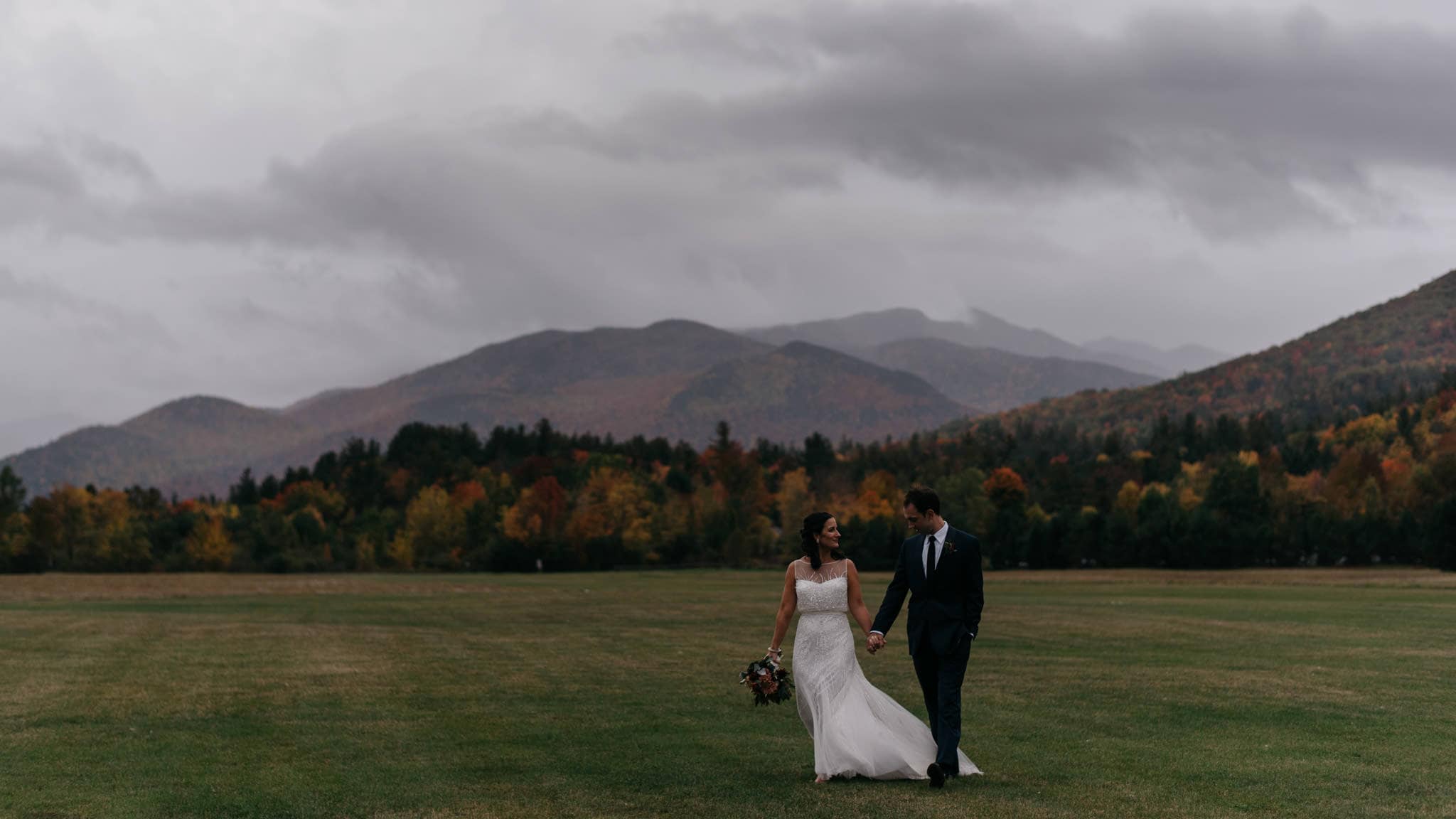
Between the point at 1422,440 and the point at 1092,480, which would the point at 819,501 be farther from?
the point at 1422,440

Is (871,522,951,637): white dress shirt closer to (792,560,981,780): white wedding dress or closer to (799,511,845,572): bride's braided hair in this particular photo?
(792,560,981,780): white wedding dress

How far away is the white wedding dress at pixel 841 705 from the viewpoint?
48.6 ft

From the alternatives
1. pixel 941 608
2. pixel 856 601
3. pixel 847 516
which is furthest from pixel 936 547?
pixel 847 516

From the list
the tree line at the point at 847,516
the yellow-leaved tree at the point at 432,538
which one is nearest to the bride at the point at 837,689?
the tree line at the point at 847,516

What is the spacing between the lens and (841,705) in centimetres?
1506

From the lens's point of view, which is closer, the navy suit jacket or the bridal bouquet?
the navy suit jacket

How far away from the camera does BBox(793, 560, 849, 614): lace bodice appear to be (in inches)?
601

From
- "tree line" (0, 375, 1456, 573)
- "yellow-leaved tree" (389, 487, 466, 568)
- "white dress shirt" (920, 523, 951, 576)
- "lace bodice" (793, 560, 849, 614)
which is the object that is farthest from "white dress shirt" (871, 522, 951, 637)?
"yellow-leaved tree" (389, 487, 466, 568)

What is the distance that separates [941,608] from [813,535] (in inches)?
62.4

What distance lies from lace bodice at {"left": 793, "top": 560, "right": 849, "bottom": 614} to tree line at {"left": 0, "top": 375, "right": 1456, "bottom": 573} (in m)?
97.2

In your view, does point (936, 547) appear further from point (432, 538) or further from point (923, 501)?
point (432, 538)

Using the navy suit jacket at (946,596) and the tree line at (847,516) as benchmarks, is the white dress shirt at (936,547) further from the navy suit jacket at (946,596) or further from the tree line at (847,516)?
the tree line at (847,516)

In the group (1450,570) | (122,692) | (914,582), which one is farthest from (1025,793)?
(1450,570)

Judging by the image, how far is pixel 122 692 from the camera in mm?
24812
